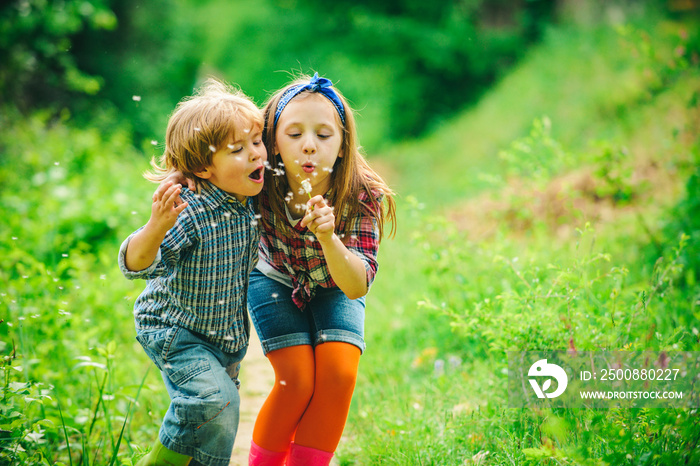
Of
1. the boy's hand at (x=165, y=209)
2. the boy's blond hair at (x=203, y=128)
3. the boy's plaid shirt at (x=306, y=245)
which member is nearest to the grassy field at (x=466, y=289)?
the boy's plaid shirt at (x=306, y=245)

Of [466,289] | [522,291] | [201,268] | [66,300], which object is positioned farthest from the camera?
[66,300]

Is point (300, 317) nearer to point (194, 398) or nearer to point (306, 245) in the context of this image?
point (306, 245)

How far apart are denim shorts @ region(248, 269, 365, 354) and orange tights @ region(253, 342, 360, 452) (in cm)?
5

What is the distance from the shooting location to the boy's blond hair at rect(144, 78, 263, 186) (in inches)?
80.5

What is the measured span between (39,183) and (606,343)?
5.74 meters

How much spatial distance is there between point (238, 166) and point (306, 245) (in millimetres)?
A: 473

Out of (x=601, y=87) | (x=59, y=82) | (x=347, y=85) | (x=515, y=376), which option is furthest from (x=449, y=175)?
(x=59, y=82)

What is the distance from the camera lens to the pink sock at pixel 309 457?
2.12 metres

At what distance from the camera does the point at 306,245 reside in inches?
91.6

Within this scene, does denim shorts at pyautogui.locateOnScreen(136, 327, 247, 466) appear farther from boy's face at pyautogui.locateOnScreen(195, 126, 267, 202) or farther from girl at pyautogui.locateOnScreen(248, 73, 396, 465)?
boy's face at pyautogui.locateOnScreen(195, 126, 267, 202)

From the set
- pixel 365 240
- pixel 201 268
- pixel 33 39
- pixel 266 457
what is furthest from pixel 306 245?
pixel 33 39

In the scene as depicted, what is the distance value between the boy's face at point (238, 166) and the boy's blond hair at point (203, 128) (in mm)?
20

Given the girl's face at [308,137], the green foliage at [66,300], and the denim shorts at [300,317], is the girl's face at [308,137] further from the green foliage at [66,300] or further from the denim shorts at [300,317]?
the green foliage at [66,300]

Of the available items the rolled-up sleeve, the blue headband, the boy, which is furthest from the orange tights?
the blue headband
